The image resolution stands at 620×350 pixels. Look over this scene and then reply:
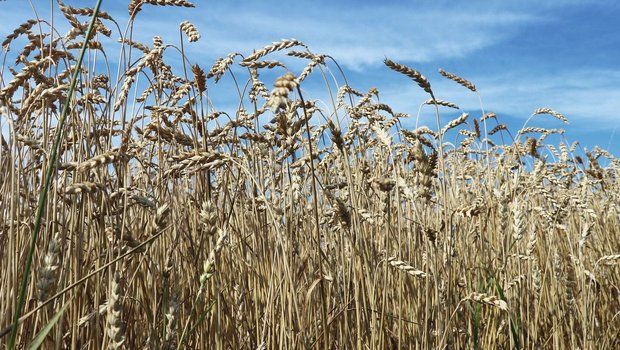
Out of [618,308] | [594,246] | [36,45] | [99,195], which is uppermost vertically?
[36,45]

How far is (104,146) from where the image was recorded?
2287 mm

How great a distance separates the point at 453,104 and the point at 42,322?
1.81m

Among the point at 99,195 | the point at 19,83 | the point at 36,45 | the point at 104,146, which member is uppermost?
the point at 36,45

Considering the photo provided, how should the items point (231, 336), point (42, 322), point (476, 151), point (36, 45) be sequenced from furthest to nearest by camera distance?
point (476, 151), point (36, 45), point (231, 336), point (42, 322)

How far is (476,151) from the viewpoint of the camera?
449 centimetres

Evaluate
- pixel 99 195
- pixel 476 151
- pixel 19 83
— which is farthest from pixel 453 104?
pixel 476 151

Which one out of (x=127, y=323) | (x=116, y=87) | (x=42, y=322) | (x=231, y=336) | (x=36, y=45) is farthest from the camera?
(x=36, y=45)

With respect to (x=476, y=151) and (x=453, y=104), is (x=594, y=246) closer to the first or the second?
(x=476, y=151)

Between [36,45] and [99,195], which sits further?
[36,45]

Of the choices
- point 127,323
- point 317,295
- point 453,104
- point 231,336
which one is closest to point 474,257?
point 453,104

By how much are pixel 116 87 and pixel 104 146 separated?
282mm

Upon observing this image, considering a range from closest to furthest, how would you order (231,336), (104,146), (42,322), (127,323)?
(42,322) < (127,323) < (231,336) < (104,146)

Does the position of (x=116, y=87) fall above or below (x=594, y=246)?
above

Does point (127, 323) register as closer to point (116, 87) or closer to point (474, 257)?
point (116, 87)
